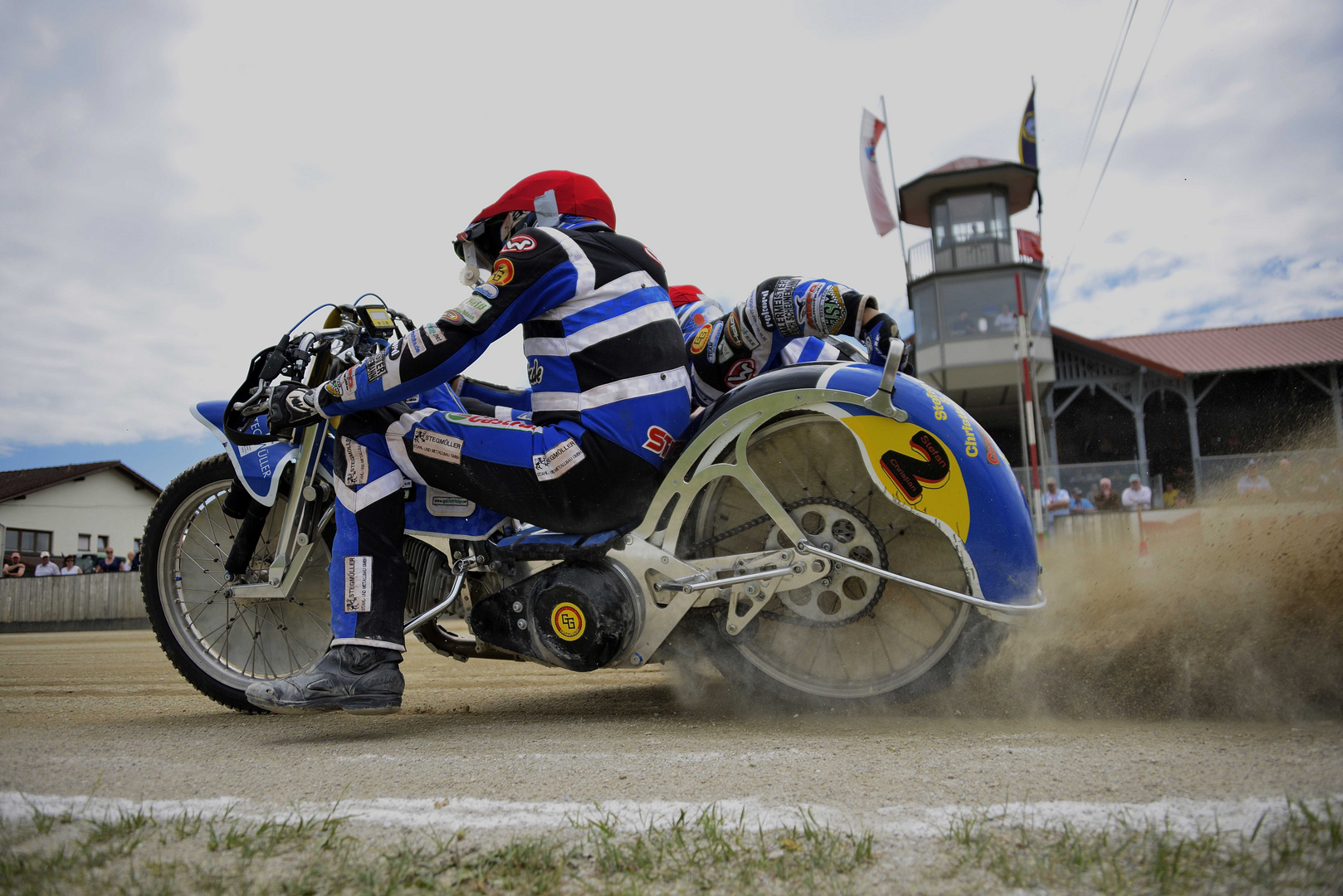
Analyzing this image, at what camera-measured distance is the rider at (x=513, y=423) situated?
2.81m

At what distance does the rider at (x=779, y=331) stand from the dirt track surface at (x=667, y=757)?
1.37 metres

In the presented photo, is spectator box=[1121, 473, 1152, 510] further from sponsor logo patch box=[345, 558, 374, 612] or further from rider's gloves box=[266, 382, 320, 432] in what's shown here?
rider's gloves box=[266, 382, 320, 432]

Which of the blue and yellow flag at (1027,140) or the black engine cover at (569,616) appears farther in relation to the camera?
the blue and yellow flag at (1027,140)

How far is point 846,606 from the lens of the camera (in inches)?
111

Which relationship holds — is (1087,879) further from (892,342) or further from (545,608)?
(545,608)

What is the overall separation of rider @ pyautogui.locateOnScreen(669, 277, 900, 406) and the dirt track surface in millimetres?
1367

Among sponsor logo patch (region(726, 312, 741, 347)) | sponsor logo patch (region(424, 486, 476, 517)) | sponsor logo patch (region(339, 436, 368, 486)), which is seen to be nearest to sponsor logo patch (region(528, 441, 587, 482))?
sponsor logo patch (region(424, 486, 476, 517))

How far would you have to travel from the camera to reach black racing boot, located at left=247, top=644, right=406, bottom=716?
2648 mm

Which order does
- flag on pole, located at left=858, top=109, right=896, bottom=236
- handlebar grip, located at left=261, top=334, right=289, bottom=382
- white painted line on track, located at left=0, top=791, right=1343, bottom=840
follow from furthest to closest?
flag on pole, located at left=858, top=109, right=896, bottom=236, handlebar grip, located at left=261, top=334, right=289, bottom=382, white painted line on track, located at left=0, top=791, right=1343, bottom=840

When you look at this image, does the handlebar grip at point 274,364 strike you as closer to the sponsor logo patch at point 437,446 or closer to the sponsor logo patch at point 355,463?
the sponsor logo patch at point 355,463

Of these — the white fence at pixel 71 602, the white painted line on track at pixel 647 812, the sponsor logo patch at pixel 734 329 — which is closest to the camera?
the white painted line on track at pixel 647 812

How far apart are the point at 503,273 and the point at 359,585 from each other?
1169 millimetres

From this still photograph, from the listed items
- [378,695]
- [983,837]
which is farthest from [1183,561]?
[378,695]

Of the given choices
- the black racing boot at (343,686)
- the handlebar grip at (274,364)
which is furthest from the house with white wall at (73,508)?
the black racing boot at (343,686)
